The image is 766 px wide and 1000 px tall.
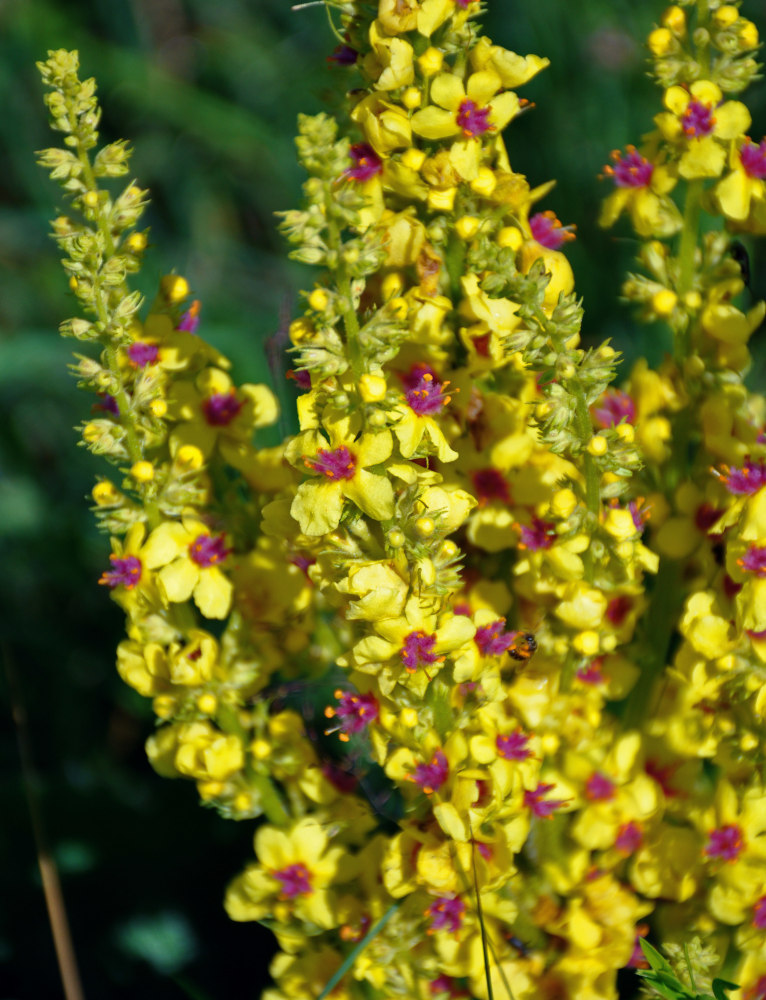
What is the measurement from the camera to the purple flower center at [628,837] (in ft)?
5.52

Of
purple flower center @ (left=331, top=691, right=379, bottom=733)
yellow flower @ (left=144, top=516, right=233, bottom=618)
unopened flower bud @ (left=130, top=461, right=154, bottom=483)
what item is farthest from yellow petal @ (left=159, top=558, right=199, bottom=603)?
purple flower center @ (left=331, top=691, right=379, bottom=733)

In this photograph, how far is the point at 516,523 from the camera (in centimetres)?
155

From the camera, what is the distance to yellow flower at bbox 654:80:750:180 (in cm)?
151

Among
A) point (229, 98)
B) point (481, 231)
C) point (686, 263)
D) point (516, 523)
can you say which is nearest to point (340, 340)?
point (481, 231)

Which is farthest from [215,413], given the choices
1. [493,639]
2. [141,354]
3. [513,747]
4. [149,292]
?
[149,292]

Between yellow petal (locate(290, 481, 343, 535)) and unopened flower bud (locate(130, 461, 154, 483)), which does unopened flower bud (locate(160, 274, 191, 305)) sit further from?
yellow petal (locate(290, 481, 343, 535))

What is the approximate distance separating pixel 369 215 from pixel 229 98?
3.41 m

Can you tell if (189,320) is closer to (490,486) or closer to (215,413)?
(215,413)

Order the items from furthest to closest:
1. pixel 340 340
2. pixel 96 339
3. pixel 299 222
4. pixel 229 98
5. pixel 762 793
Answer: pixel 229 98, pixel 762 793, pixel 96 339, pixel 340 340, pixel 299 222

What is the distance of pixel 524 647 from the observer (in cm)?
157

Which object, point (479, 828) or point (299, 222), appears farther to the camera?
point (479, 828)

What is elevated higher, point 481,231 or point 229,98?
point 481,231

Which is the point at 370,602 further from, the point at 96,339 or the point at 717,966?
the point at 717,966

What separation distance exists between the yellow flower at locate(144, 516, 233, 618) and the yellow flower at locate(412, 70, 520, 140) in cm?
60
